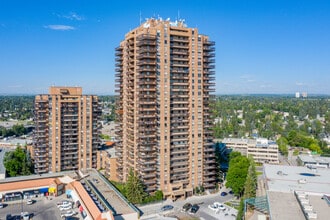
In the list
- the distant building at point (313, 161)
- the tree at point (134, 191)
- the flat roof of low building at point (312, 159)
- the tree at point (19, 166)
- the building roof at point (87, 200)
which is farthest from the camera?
the flat roof of low building at point (312, 159)

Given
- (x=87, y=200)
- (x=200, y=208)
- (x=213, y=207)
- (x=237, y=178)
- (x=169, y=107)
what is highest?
(x=169, y=107)

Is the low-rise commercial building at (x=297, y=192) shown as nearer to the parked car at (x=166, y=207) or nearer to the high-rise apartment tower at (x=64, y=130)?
the parked car at (x=166, y=207)

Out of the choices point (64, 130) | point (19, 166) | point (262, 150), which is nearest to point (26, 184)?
point (19, 166)

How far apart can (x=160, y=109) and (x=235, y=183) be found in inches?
762

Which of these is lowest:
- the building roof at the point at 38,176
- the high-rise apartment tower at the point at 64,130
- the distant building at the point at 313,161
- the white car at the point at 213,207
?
the white car at the point at 213,207

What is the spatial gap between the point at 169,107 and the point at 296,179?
77.6 feet

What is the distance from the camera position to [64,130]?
68.0 m

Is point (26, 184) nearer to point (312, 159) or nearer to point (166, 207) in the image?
point (166, 207)

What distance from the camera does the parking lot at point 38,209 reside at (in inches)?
1909

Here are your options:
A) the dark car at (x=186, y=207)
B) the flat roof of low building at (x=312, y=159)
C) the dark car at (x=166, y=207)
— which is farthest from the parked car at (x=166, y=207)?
the flat roof of low building at (x=312, y=159)

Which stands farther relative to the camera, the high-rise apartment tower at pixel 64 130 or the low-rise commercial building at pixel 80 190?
the high-rise apartment tower at pixel 64 130

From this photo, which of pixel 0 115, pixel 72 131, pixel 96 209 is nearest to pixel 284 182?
pixel 96 209

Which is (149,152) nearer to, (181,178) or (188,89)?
(181,178)

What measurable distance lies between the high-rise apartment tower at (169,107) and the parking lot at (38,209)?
14.4 meters
